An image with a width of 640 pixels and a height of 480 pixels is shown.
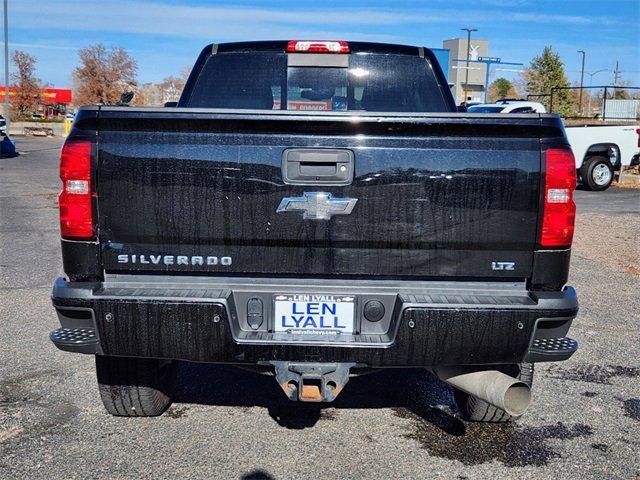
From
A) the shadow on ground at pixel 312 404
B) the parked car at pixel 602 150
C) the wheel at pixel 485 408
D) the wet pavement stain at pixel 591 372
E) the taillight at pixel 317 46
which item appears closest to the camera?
the wheel at pixel 485 408

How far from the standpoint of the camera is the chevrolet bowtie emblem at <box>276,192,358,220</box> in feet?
10.2

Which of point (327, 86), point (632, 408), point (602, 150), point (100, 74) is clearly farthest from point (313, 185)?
point (100, 74)

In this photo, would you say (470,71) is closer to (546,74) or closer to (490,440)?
(546,74)

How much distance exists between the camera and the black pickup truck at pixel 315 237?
123 inches

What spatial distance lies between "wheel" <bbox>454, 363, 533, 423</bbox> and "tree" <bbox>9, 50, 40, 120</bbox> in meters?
62.8

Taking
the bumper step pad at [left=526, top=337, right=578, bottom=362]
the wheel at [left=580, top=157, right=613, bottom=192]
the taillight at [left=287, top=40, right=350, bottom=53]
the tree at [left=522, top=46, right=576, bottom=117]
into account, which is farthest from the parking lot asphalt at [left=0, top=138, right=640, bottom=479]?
the tree at [left=522, top=46, right=576, bottom=117]

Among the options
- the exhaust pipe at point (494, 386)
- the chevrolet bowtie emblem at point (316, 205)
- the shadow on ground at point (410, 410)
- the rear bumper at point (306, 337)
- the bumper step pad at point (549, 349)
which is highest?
the chevrolet bowtie emblem at point (316, 205)

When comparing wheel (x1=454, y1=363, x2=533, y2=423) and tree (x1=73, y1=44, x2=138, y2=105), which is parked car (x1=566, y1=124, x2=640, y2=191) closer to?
wheel (x1=454, y1=363, x2=533, y2=423)

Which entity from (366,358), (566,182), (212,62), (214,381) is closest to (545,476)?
(366,358)

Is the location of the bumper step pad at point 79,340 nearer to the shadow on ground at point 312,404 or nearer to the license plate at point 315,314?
the license plate at point 315,314

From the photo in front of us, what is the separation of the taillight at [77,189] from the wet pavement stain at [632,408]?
3.24 metres

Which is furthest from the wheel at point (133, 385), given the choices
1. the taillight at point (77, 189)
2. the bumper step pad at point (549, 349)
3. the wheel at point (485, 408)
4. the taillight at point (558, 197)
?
the taillight at point (558, 197)

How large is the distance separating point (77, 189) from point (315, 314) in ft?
3.87

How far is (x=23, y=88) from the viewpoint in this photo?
60.6 meters
